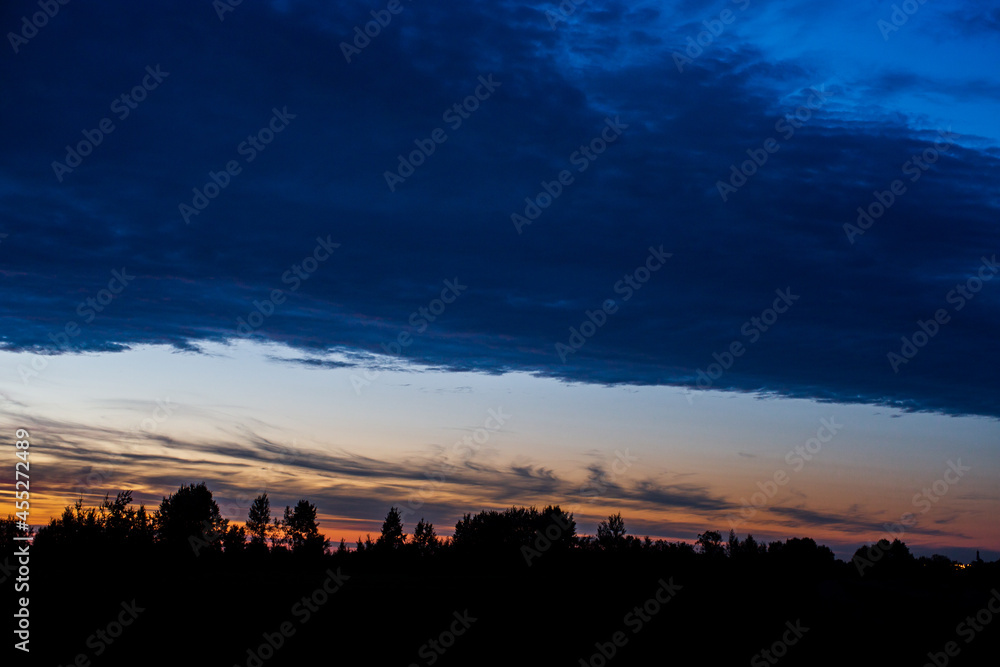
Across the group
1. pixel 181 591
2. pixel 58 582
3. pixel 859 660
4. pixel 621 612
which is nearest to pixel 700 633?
pixel 621 612

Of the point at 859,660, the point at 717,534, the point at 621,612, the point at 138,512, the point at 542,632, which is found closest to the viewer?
the point at 859,660

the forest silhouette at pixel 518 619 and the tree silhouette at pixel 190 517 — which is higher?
the tree silhouette at pixel 190 517

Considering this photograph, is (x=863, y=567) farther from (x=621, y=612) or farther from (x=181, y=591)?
(x=181, y=591)

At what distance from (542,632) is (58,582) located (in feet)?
95.8

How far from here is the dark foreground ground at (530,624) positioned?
31.1 meters

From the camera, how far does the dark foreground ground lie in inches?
1225

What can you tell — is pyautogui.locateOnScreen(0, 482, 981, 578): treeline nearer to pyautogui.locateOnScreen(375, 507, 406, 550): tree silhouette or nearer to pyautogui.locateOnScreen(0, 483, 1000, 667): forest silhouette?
pyautogui.locateOnScreen(375, 507, 406, 550): tree silhouette

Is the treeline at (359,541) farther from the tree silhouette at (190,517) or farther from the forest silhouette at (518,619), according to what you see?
the forest silhouette at (518,619)

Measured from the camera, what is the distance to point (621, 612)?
37844 mm

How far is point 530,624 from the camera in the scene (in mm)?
36125

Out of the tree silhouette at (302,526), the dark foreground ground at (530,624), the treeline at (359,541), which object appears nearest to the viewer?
the dark foreground ground at (530,624)

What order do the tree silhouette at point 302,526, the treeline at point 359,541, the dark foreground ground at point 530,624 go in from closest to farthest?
1. the dark foreground ground at point 530,624
2. the treeline at point 359,541
3. the tree silhouette at point 302,526

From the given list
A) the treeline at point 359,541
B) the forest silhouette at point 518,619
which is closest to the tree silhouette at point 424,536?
the treeline at point 359,541

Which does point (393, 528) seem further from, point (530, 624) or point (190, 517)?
point (530, 624)
